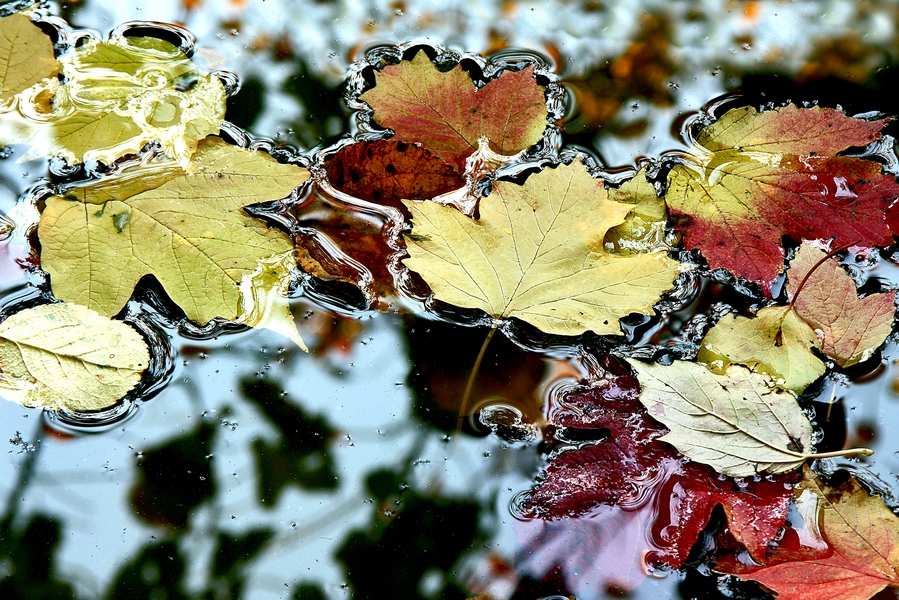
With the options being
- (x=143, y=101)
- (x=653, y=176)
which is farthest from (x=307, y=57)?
(x=653, y=176)

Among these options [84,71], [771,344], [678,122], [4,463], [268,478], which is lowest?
[4,463]

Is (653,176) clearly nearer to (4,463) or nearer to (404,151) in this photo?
(404,151)

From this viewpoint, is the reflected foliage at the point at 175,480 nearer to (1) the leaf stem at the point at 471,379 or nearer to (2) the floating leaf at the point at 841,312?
(1) the leaf stem at the point at 471,379

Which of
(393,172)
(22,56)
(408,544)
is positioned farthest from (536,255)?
(22,56)

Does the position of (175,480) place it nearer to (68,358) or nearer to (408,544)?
(68,358)

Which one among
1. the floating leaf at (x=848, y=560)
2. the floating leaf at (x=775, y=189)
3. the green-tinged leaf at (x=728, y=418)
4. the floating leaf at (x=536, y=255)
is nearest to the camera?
the floating leaf at (x=848, y=560)

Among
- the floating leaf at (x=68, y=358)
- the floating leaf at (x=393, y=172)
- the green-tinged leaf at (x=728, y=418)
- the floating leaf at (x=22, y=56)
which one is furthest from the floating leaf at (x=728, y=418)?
the floating leaf at (x=22, y=56)

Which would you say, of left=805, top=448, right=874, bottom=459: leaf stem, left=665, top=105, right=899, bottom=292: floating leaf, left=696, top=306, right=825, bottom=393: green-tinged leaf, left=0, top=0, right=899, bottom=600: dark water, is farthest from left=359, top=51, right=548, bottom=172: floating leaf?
left=805, top=448, right=874, bottom=459: leaf stem
